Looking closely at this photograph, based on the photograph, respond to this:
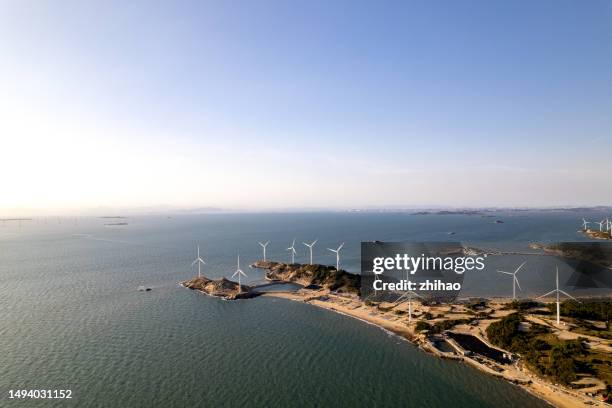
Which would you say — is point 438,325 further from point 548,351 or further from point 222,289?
point 222,289

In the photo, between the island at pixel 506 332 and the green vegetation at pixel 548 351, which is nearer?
the island at pixel 506 332

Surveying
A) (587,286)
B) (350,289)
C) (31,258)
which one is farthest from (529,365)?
(31,258)

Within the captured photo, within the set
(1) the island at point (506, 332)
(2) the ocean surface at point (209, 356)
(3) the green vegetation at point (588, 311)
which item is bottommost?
(2) the ocean surface at point (209, 356)

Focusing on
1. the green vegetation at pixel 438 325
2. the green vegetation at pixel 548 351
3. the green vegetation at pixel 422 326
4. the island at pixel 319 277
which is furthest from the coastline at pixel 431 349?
the island at pixel 319 277

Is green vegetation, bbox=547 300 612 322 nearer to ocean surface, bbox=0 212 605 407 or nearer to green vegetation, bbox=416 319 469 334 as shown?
green vegetation, bbox=416 319 469 334

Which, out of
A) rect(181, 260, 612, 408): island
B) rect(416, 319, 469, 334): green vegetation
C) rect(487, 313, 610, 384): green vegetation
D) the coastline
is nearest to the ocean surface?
the coastline

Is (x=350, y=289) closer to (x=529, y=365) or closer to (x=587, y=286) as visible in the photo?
(x=529, y=365)

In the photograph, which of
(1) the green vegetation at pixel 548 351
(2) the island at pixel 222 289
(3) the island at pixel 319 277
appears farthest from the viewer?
(3) the island at pixel 319 277

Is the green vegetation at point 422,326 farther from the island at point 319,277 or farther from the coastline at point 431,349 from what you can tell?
the island at point 319,277

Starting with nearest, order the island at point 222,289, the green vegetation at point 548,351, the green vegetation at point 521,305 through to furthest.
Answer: the green vegetation at point 548,351 < the green vegetation at point 521,305 < the island at point 222,289
